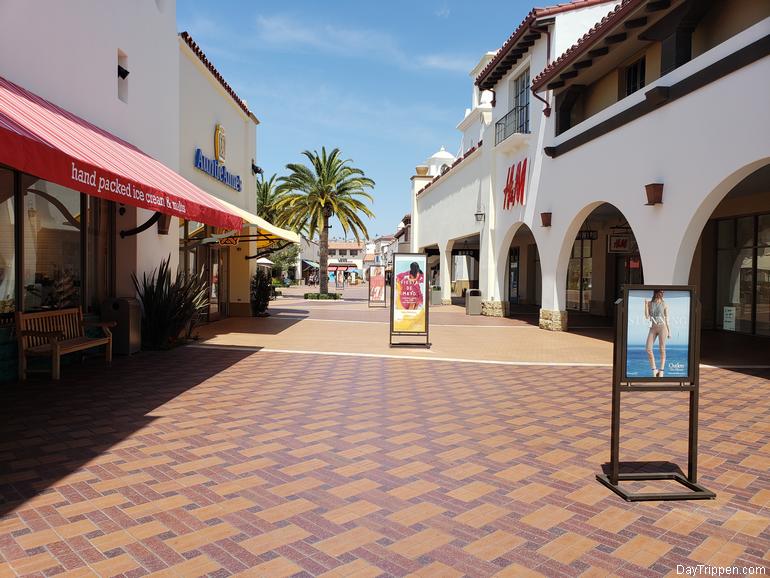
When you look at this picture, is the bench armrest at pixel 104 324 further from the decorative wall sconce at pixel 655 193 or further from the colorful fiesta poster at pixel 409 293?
the decorative wall sconce at pixel 655 193

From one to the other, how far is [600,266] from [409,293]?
11866mm

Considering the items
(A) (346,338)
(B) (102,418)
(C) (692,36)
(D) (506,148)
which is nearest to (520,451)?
(B) (102,418)

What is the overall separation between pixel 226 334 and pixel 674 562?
1214 centimetres

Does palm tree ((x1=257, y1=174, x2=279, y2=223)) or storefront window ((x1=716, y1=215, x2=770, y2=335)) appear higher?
palm tree ((x1=257, y1=174, x2=279, y2=223))

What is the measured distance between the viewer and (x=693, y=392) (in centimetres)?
443

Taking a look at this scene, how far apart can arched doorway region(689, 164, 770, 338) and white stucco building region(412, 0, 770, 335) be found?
0.13ft

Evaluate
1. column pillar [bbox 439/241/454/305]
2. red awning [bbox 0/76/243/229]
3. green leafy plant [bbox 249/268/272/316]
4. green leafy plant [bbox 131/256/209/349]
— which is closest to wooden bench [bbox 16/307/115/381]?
green leafy plant [bbox 131/256/209/349]

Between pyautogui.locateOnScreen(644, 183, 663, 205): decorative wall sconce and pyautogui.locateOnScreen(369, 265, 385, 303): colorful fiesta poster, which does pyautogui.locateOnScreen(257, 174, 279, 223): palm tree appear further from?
pyautogui.locateOnScreen(644, 183, 663, 205): decorative wall sconce

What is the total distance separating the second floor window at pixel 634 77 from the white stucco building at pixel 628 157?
5 centimetres

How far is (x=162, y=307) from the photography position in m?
10.9

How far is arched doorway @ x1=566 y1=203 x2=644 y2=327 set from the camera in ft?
60.0

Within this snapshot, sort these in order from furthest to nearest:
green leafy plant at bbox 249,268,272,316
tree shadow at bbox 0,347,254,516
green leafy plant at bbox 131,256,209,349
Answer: green leafy plant at bbox 249,268,272,316
green leafy plant at bbox 131,256,209,349
tree shadow at bbox 0,347,254,516

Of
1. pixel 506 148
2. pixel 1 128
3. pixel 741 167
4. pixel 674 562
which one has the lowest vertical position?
pixel 674 562

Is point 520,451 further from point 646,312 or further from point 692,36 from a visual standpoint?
point 692,36
